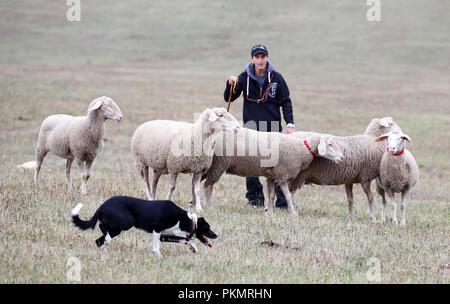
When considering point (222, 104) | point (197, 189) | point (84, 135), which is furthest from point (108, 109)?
point (222, 104)

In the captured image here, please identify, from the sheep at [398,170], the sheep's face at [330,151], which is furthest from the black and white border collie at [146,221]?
the sheep at [398,170]

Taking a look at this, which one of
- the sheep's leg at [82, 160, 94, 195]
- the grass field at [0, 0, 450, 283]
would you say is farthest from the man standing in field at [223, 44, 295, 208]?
the sheep's leg at [82, 160, 94, 195]

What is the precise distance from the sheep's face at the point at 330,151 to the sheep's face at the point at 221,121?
150cm

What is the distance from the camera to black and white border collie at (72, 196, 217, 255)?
20.7 ft

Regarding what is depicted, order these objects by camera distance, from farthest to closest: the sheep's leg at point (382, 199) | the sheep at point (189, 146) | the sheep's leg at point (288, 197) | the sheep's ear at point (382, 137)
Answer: the sheep's leg at point (382, 199), the sheep's leg at point (288, 197), the sheep's ear at point (382, 137), the sheep at point (189, 146)

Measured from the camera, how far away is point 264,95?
10.3 metres

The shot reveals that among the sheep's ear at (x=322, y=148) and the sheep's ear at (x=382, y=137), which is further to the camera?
the sheep's ear at (x=322, y=148)

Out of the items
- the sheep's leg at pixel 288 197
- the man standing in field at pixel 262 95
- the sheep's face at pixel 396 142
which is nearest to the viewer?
the sheep's face at pixel 396 142

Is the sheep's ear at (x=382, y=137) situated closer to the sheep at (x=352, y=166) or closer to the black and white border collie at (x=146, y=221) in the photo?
the sheep at (x=352, y=166)

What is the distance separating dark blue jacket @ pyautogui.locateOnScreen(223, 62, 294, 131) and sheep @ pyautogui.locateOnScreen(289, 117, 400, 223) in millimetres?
564

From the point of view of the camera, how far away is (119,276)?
5.68 meters

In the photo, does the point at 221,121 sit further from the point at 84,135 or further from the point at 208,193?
the point at 84,135

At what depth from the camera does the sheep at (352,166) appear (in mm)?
10156

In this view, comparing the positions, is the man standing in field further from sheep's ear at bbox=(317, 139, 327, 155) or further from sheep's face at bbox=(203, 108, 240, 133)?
sheep's face at bbox=(203, 108, 240, 133)
